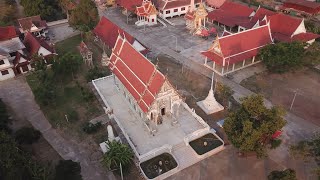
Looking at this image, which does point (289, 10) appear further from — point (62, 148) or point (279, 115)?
point (62, 148)

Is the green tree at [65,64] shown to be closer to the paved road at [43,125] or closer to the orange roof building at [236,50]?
the paved road at [43,125]

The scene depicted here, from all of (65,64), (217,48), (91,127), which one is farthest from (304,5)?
(91,127)

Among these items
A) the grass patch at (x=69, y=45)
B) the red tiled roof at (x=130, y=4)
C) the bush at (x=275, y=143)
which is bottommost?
the bush at (x=275, y=143)

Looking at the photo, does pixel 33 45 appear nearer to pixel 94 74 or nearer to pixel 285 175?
pixel 94 74

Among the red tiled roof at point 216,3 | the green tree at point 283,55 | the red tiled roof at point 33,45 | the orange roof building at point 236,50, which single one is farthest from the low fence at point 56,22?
the green tree at point 283,55

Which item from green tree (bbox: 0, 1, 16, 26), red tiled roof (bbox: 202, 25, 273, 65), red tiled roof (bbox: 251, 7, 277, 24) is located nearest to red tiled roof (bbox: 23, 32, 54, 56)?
green tree (bbox: 0, 1, 16, 26)

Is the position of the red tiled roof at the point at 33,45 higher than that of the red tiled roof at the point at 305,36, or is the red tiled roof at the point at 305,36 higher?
the red tiled roof at the point at 33,45
